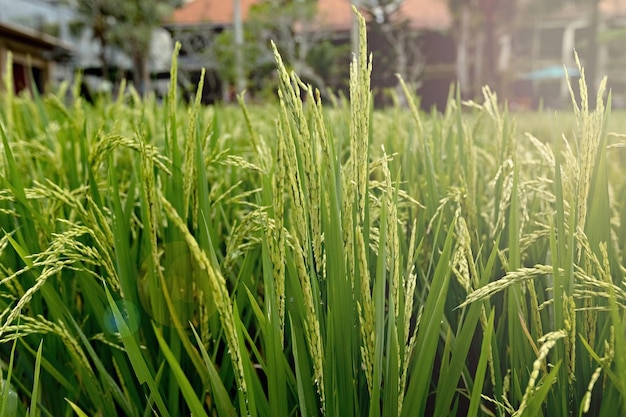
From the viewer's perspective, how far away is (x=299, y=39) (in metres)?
27.8

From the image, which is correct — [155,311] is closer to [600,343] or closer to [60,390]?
[60,390]

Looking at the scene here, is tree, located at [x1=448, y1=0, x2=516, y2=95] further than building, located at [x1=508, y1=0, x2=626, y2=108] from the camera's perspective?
No

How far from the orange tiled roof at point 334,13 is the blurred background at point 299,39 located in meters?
0.06

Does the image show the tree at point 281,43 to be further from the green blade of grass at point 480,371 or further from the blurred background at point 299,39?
the green blade of grass at point 480,371

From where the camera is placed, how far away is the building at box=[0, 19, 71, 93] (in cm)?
1997

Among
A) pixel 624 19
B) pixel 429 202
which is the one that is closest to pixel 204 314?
pixel 429 202

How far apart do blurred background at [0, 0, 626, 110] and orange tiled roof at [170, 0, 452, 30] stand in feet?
0.20

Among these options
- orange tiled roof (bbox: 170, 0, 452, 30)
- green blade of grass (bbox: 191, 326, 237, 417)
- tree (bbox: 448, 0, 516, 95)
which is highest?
orange tiled roof (bbox: 170, 0, 452, 30)

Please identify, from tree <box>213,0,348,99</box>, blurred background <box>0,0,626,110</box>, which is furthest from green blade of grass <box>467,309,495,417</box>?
tree <box>213,0,348,99</box>

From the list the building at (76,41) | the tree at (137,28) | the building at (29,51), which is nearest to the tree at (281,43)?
the building at (76,41)

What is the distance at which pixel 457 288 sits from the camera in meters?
0.69

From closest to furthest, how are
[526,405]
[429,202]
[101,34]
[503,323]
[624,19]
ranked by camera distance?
[526,405]
[503,323]
[429,202]
[101,34]
[624,19]

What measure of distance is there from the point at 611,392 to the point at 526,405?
11 cm

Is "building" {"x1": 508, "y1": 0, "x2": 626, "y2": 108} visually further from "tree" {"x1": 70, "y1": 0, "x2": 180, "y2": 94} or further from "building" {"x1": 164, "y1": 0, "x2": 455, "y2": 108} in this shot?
"tree" {"x1": 70, "y1": 0, "x2": 180, "y2": 94}
